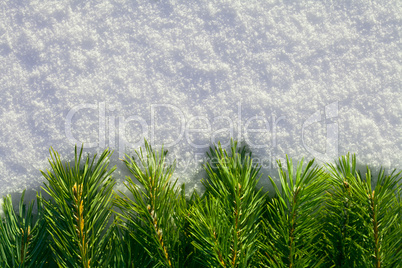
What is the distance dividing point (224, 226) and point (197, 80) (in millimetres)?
331

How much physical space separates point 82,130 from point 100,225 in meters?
0.22

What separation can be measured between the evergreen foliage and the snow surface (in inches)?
4.3

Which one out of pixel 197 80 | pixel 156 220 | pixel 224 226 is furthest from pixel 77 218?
pixel 197 80

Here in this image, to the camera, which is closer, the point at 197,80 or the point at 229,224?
the point at 229,224

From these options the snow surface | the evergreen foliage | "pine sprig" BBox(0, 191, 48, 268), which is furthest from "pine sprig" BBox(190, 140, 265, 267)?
"pine sprig" BBox(0, 191, 48, 268)

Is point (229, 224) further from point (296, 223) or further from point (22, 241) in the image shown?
point (22, 241)

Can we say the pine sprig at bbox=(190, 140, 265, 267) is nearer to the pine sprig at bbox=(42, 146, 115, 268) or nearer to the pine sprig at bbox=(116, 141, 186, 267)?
the pine sprig at bbox=(116, 141, 186, 267)

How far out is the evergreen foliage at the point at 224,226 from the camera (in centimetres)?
55

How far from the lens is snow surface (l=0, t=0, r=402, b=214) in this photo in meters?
0.72

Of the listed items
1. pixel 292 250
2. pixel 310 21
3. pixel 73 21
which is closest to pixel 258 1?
pixel 310 21

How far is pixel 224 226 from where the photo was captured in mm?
546

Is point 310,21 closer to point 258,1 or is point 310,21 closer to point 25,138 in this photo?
point 258,1

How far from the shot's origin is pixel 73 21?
0.74 m

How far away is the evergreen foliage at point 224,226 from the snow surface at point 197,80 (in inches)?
4.3
